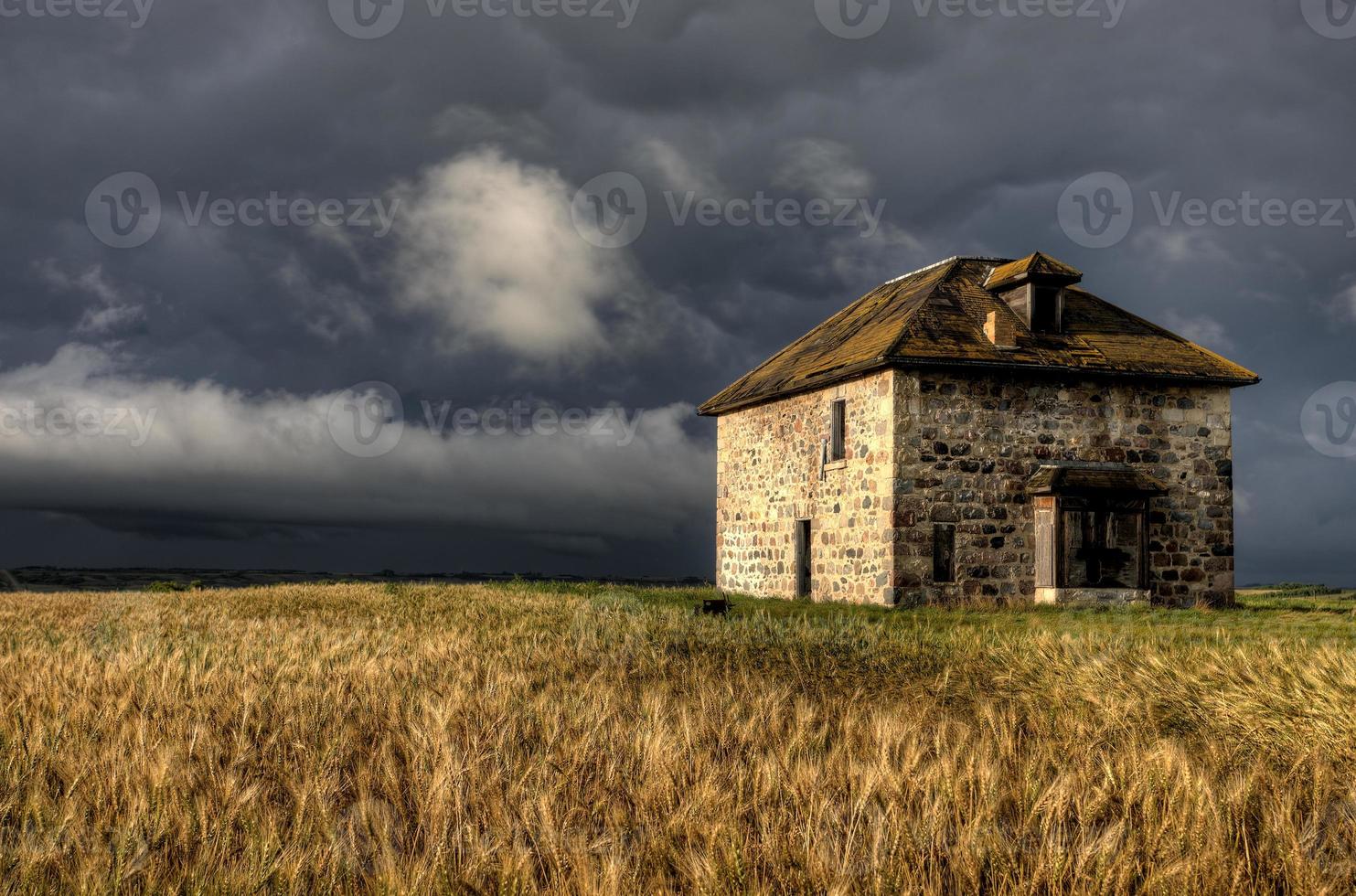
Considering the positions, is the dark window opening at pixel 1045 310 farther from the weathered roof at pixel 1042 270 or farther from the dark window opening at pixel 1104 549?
the dark window opening at pixel 1104 549

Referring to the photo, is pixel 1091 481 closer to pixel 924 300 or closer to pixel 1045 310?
pixel 1045 310

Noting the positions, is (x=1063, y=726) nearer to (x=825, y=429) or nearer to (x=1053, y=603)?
(x=1053, y=603)

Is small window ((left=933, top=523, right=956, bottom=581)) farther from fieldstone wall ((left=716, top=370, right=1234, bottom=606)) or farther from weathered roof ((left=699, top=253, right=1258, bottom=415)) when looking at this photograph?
weathered roof ((left=699, top=253, right=1258, bottom=415))

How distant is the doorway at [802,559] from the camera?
2211 centimetres

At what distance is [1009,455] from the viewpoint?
19.8 metres

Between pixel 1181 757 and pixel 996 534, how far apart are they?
1562 centimetres

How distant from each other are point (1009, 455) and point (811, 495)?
4129 mm

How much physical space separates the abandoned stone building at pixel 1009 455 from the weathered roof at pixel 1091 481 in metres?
0.04

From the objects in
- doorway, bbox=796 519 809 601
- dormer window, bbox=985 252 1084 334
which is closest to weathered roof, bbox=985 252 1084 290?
dormer window, bbox=985 252 1084 334

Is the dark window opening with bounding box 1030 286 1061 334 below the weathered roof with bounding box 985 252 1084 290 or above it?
below

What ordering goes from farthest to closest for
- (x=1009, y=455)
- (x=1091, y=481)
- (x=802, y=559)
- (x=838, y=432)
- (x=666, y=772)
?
(x=802, y=559), (x=838, y=432), (x=1009, y=455), (x=1091, y=481), (x=666, y=772)

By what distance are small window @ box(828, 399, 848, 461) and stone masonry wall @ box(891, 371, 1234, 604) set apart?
81.9 inches

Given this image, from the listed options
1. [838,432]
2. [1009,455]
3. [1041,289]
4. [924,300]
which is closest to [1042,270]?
[1041,289]

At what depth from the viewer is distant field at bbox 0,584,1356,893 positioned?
120 inches
